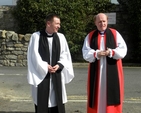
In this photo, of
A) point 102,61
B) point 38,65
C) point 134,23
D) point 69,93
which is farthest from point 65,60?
point 134,23

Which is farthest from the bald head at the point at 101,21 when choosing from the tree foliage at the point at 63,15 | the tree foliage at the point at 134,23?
the tree foliage at the point at 134,23

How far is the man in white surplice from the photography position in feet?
14.8

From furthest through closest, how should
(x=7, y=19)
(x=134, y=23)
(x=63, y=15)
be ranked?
(x=7, y=19) → (x=134, y=23) → (x=63, y=15)

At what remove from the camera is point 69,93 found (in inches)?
296

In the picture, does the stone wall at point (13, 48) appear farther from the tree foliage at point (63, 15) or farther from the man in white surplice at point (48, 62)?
the man in white surplice at point (48, 62)

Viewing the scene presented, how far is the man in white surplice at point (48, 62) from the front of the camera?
4.51 metres

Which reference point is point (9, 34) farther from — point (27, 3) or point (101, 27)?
point (101, 27)

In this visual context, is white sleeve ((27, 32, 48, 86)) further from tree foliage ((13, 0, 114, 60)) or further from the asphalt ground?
tree foliage ((13, 0, 114, 60))

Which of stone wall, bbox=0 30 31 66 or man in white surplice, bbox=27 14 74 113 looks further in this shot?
stone wall, bbox=0 30 31 66

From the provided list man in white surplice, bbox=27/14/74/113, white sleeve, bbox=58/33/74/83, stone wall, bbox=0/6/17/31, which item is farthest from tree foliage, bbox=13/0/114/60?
man in white surplice, bbox=27/14/74/113

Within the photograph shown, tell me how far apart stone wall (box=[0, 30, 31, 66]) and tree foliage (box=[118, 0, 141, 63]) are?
16.7 ft

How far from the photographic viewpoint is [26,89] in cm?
802

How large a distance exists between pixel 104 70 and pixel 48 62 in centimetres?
90

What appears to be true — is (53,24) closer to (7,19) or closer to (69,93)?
(69,93)
